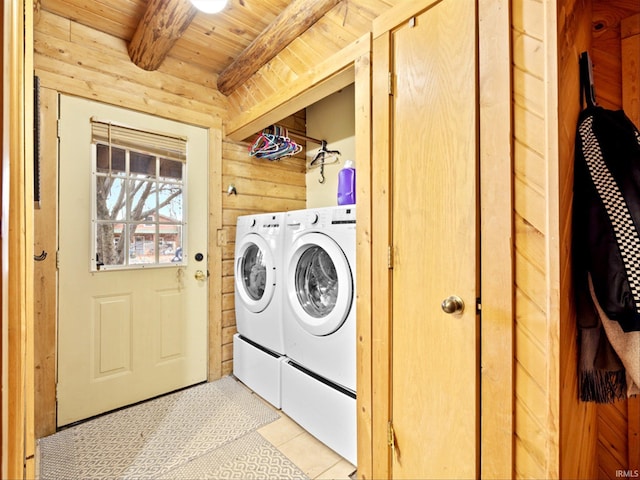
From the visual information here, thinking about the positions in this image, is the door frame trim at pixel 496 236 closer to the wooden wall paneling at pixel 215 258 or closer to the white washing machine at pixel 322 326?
the white washing machine at pixel 322 326

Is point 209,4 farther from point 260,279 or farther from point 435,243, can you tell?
point 260,279

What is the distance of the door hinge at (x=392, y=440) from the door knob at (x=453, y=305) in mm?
574

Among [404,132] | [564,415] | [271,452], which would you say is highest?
[404,132]

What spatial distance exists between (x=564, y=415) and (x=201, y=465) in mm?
1579

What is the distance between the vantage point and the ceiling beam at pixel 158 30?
1.60 metres

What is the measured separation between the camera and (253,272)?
2373 mm

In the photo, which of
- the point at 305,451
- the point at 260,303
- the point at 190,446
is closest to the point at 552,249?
the point at 305,451

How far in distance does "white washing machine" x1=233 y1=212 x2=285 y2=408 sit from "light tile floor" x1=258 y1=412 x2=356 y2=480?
0.20 meters

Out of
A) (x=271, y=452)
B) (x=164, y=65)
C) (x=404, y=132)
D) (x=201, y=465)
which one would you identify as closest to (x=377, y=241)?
(x=404, y=132)

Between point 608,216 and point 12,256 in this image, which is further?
point 608,216

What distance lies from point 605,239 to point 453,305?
0.45 m

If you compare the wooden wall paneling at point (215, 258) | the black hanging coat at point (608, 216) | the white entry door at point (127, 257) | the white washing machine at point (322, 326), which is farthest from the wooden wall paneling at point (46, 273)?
the black hanging coat at point (608, 216)

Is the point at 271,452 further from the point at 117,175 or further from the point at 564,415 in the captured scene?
the point at 117,175

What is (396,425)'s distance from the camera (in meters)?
1.21
